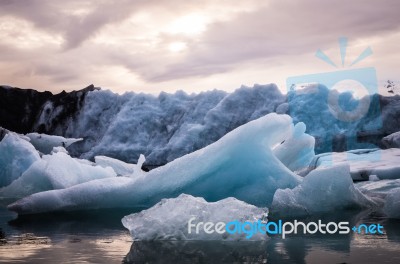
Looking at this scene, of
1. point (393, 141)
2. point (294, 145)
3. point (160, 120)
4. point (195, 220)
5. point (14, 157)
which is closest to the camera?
point (195, 220)

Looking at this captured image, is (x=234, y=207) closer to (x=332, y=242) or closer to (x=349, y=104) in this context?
(x=332, y=242)

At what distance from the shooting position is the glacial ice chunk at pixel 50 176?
9.80m

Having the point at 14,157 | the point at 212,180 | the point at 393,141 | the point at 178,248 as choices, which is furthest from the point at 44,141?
the point at 178,248

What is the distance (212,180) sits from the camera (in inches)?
288

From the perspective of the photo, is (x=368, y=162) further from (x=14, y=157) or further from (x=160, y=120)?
(x=160, y=120)

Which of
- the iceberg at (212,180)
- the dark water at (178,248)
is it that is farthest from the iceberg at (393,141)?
the dark water at (178,248)

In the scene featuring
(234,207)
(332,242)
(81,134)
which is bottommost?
(332,242)

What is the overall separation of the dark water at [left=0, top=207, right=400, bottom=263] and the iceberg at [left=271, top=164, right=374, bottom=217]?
1262mm

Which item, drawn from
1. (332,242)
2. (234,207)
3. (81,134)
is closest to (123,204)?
(234,207)

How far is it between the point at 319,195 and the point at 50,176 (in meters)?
5.48

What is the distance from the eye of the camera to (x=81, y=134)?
105ft

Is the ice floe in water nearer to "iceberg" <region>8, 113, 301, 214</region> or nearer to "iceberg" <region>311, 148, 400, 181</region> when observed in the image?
"iceberg" <region>8, 113, 301, 214</region>

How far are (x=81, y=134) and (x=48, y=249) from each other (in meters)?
28.6

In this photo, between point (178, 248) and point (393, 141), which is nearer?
point (178, 248)
